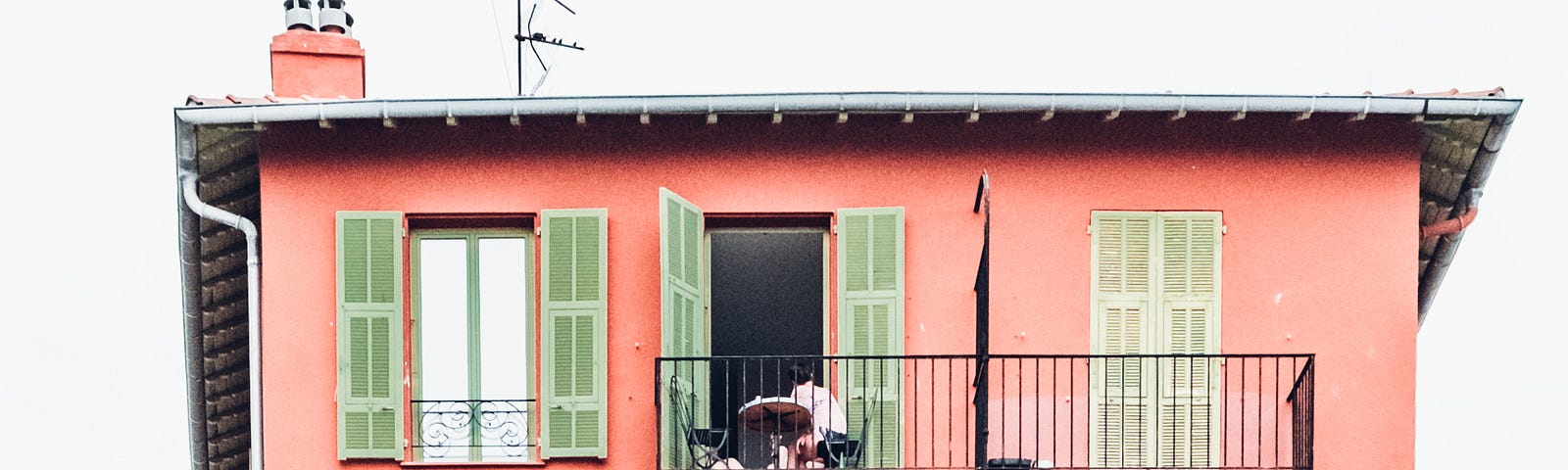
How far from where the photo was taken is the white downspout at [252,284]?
1454 centimetres

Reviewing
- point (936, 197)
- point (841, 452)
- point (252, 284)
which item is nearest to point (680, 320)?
point (841, 452)

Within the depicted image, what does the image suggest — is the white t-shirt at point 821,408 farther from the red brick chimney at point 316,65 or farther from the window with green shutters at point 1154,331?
the red brick chimney at point 316,65

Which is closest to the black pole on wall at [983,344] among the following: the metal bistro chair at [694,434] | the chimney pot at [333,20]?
the metal bistro chair at [694,434]

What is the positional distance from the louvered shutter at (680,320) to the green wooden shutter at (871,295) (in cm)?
86

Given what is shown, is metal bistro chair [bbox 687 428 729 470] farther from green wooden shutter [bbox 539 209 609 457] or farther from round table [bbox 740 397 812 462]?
green wooden shutter [bbox 539 209 609 457]

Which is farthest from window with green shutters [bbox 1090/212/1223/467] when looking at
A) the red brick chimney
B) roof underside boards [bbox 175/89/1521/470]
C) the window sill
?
the red brick chimney

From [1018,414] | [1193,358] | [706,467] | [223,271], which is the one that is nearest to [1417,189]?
[1193,358]

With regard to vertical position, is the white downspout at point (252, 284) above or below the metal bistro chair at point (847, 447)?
above

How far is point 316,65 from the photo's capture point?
51.7 feet

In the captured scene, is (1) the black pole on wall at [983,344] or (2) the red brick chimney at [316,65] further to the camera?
(2) the red brick chimney at [316,65]

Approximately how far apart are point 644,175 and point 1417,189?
4707 mm

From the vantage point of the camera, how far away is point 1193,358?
1436cm

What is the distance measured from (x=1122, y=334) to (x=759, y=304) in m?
4.79

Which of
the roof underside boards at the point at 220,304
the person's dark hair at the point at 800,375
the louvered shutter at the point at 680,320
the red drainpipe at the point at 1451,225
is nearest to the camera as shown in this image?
the person's dark hair at the point at 800,375
